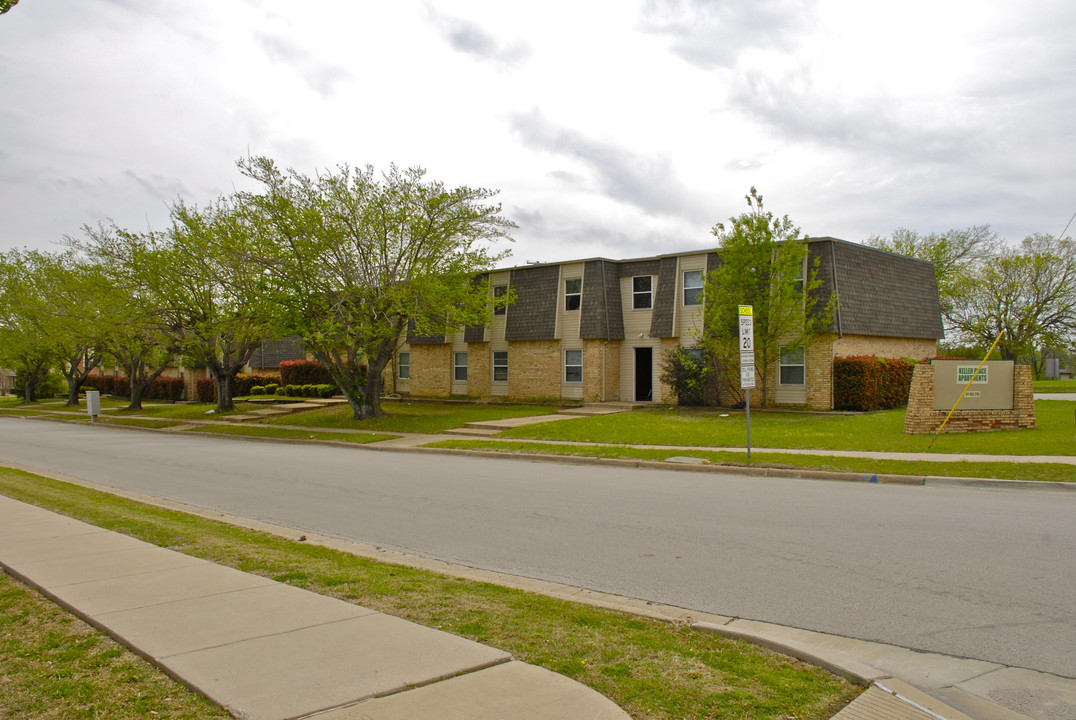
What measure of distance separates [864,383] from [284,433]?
18.7 m

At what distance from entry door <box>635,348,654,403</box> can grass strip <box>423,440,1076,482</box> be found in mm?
12928

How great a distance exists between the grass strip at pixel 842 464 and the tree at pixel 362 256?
8.26 meters

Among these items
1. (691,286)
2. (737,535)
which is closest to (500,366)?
(691,286)

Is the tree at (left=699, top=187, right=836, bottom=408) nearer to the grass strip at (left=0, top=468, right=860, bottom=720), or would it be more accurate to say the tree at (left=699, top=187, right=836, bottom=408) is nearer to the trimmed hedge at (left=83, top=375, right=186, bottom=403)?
the grass strip at (left=0, top=468, right=860, bottom=720)

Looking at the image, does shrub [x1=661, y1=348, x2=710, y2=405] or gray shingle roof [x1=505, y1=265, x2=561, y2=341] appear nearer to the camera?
shrub [x1=661, y1=348, x2=710, y2=405]

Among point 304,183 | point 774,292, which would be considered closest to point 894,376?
point 774,292

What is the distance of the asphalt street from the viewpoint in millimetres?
5812

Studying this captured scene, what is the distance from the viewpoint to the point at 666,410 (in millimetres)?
26625

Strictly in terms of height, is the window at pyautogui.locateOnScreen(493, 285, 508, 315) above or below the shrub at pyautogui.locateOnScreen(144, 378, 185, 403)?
above

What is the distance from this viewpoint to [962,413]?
57.3 ft

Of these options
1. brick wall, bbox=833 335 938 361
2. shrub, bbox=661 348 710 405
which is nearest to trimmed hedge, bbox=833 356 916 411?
brick wall, bbox=833 335 938 361

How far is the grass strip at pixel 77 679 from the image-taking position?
3955 mm

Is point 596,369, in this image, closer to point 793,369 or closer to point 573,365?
point 573,365

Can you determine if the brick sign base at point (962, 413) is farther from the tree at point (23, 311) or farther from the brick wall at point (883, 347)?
the tree at point (23, 311)
